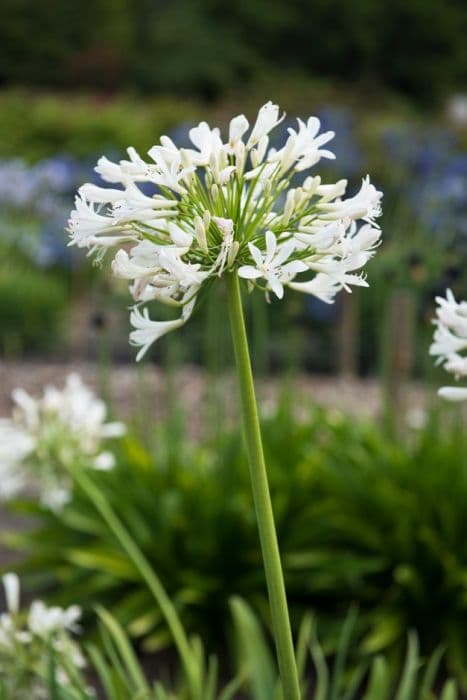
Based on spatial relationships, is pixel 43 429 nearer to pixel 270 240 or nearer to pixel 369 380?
pixel 270 240

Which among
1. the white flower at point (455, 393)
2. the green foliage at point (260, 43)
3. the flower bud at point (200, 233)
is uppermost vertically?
the green foliage at point (260, 43)

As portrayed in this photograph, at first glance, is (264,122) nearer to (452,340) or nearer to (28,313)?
(452,340)

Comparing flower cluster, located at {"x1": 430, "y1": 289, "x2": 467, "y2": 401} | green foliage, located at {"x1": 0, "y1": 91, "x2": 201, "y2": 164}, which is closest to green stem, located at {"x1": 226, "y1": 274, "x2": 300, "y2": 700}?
flower cluster, located at {"x1": 430, "y1": 289, "x2": 467, "y2": 401}

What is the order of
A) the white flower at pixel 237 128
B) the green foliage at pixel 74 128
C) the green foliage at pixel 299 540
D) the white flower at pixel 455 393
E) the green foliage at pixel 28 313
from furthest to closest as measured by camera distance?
the green foliage at pixel 74 128
the green foliage at pixel 28 313
the green foliage at pixel 299 540
the white flower at pixel 455 393
the white flower at pixel 237 128

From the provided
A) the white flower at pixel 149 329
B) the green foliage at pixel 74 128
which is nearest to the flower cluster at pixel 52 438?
the white flower at pixel 149 329

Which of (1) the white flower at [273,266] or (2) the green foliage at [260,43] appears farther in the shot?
(2) the green foliage at [260,43]

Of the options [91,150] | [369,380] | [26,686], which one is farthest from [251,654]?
[91,150]

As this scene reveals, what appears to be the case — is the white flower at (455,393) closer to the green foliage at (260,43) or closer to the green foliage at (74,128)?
the green foliage at (74,128)
